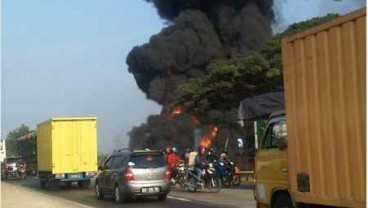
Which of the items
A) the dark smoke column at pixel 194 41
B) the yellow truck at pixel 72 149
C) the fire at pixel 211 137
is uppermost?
the dark smoke column at pixel 194 41

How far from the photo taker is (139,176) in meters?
17.7

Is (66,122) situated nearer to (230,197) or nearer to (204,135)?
(230,197)

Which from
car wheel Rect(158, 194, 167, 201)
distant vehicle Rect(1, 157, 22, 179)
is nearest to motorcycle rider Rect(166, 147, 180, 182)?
car wheel Rect(158, 194, 167, 201)

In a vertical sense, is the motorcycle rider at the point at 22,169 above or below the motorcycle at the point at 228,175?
Result: above

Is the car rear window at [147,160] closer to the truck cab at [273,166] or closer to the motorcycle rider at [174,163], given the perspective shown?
the motorcycle rider at [174,163]

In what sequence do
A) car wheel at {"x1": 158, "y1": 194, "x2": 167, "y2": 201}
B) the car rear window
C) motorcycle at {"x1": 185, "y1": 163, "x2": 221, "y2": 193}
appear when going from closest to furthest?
the car rear window, car wheel at {"x1": 158, "y1": 194, "x2": 167, "y2": 201}, motorcycle at {"x1": 185, "y1": 163, "x2": 221, "y2": 193}

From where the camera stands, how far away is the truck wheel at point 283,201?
29.2 feet

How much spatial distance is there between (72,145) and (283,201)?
1906 centimetres

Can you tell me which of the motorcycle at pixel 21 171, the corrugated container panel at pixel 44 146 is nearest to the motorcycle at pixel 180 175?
the corrugated container panel at pixel 44 146

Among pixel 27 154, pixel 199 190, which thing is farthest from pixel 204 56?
pixel 199 190

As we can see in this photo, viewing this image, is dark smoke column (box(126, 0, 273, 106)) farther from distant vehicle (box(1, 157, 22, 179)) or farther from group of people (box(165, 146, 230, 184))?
group of people (box(165, 146, 230, 184))

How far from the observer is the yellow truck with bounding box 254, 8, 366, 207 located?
22.4 feet

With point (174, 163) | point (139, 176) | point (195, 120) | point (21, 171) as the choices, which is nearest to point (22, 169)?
point (21, 171)

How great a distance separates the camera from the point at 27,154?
42062 millimetres
